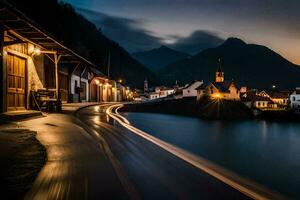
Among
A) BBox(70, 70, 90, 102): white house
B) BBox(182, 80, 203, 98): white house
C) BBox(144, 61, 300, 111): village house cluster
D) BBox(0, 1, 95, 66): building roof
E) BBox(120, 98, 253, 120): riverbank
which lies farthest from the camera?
BBox(182, 80, 203, 98): white house

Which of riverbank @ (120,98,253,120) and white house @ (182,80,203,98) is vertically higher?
white house @ (182,80,203,98)

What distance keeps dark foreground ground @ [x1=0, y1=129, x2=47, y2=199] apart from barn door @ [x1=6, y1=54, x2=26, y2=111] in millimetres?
6701

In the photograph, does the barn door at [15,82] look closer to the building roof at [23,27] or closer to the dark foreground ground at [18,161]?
the building roof at [23,27]

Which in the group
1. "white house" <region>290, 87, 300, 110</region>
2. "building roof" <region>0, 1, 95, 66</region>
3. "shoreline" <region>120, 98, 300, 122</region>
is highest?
"building roof" <region>0, 1, 95, 66</region>

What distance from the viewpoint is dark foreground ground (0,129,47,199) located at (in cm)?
483

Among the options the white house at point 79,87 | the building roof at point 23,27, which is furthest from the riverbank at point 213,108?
the building roof at point 23,27

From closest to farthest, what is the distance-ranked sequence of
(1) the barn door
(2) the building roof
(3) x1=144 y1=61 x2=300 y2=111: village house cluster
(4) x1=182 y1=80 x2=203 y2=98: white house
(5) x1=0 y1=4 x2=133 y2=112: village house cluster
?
(2) the building roof < (5) x1=0 y1=4 x2=133 y2=112: village house cluster < (1) the barn door < (3) x1=144 y1=61 x2=300 y2=111: village house cluster < (4) x1=182 y1=80 x2=203 y2=98: white house

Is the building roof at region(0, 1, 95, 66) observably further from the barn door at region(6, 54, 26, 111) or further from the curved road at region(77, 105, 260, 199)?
the curved road at region(77, 105, 260, 199)

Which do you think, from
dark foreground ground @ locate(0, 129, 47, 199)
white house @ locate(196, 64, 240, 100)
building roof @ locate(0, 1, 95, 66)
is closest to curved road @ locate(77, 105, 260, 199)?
dark foreground ground @ locate(0, 129, 47, 199)

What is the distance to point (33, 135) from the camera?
32.6 feet

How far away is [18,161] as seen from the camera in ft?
21.4

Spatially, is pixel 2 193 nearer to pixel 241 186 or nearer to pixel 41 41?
pixel 241 186

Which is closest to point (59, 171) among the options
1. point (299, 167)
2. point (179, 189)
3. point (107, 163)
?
point (107, 163)

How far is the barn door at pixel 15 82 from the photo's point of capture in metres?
16.1
